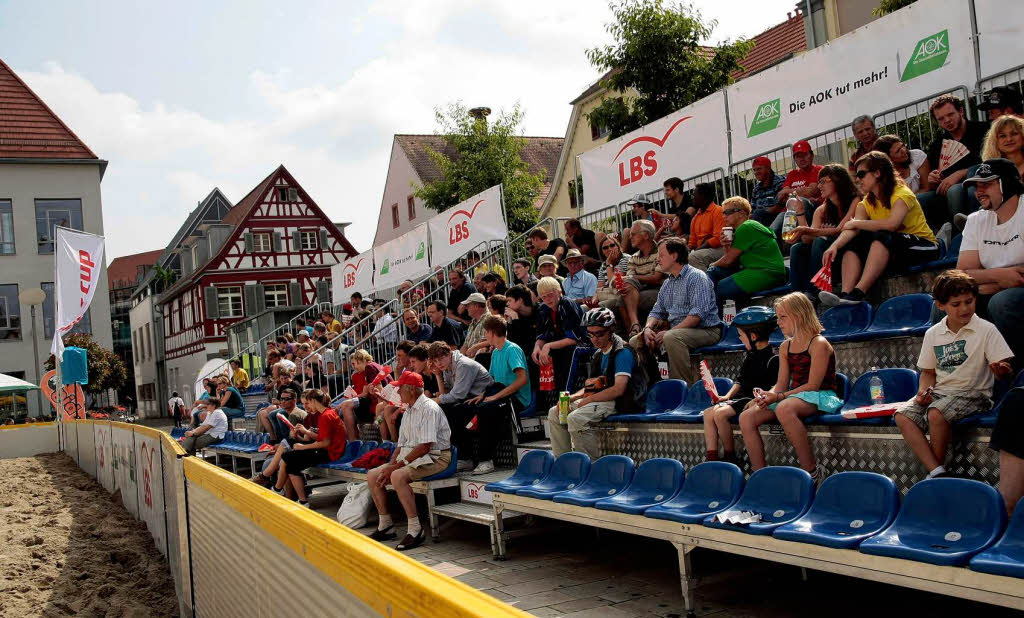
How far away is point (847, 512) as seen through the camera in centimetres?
425

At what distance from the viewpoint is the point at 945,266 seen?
654cm

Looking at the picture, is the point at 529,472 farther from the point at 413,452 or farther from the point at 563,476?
→ the point at 413,452

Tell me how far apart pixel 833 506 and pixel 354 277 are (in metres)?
18.6

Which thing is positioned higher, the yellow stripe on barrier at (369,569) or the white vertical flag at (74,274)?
the white vertical flag at (74,274)

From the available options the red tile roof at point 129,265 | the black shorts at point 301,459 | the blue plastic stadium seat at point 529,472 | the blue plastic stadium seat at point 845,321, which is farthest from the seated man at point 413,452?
the red tile roof at point 129,265

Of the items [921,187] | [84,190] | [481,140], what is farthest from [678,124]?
[84,190]

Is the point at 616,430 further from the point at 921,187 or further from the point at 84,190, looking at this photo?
the point at 84,190

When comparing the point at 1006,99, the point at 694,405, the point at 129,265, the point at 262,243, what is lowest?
the point at 694,405

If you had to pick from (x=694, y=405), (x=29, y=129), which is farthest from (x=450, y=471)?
(x=29, y=129)

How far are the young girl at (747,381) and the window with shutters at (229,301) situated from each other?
1605 inches

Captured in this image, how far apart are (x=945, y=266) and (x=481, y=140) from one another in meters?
23.3

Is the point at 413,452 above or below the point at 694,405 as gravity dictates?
below

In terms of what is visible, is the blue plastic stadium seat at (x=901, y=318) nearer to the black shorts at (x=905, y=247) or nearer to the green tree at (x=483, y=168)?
the black shorts at (x=905, y=247)

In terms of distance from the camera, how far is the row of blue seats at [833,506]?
11.7ft
